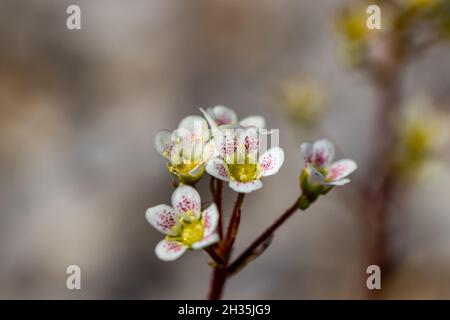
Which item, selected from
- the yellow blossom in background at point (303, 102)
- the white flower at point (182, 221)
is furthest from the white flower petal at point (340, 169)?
the yellow blossom in background at point (303, 102)

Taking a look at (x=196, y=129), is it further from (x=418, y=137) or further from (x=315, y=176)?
(x=418, y=137)

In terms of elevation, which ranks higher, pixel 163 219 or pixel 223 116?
pixel 223 116

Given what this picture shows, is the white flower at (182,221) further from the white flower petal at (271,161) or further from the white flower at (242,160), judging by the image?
the white flower petal at (271,161)

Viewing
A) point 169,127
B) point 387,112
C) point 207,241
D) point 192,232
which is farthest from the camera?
point 169,127

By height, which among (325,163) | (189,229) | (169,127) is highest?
(169,127)

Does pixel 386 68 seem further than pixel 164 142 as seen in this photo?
Yes

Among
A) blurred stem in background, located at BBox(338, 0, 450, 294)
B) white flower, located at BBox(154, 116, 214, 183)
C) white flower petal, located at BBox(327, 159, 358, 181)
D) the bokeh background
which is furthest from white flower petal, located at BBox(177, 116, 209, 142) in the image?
the bokeh background

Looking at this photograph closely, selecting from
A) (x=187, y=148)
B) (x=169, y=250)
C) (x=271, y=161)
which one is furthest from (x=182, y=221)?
(x=271, y=161)
